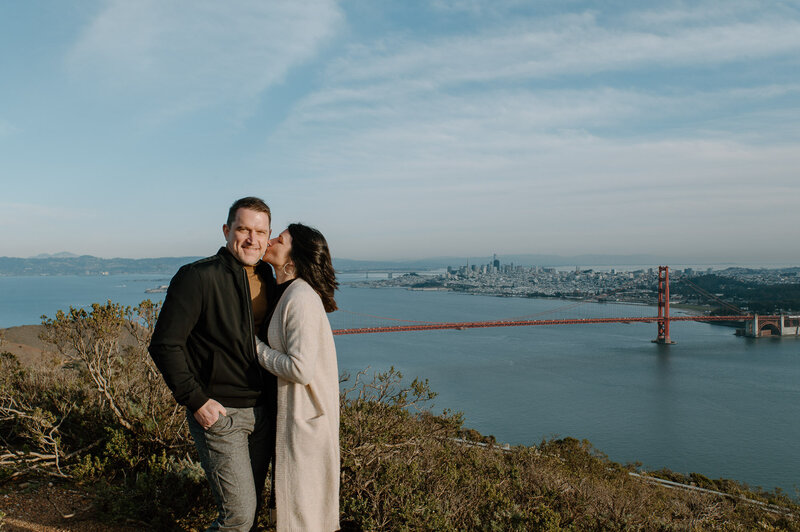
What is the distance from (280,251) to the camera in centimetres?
127

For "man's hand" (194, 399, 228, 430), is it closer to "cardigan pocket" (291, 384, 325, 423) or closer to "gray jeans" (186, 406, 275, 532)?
"gray jeans" (186, 406, 275, 532)

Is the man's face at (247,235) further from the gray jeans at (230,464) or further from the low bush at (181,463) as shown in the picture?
the low bush at (181,463)

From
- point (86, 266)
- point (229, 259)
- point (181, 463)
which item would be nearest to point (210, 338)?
point (229, 259)

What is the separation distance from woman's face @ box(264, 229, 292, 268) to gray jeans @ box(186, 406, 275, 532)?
333mm

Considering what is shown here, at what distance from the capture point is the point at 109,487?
171 cm

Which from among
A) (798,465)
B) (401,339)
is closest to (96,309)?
(798,465)

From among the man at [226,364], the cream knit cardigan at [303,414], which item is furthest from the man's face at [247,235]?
the cream knit cardigan at [303,414]

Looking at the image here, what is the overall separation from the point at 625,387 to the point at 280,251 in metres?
17.3

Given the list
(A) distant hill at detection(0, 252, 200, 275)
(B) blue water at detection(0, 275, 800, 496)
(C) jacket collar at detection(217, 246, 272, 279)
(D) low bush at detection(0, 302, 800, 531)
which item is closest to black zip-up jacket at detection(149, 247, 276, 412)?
(C) jacket collar at detection(217, 246, 272, 279)

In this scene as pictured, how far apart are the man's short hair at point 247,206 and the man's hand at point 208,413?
38cm

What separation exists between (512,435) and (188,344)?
34.9ft

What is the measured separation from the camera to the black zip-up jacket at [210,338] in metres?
1.05

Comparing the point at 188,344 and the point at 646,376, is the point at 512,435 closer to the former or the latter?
the point at 646,376

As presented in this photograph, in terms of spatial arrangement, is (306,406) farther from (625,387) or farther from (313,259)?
(625,387)
